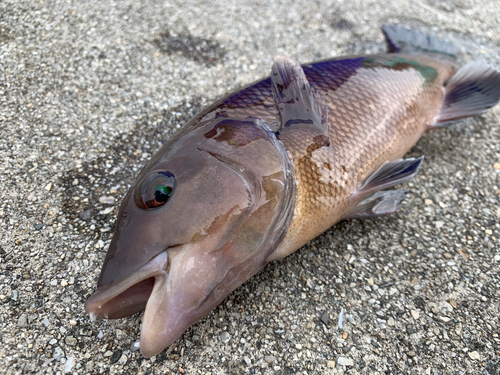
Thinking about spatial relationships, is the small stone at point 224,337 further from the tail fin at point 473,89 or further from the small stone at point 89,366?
the tail fin at point 473,89

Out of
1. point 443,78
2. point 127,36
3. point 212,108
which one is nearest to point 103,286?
point 212,108

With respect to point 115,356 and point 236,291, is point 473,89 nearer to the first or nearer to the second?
point 236,291

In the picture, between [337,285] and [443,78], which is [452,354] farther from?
[443,78]

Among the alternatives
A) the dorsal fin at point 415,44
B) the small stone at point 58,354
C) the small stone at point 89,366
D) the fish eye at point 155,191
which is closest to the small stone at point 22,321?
the small stone at point 58,354

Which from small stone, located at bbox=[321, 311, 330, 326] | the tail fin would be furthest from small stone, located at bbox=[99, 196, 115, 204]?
the tail fin

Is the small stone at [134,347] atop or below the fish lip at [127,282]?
below
